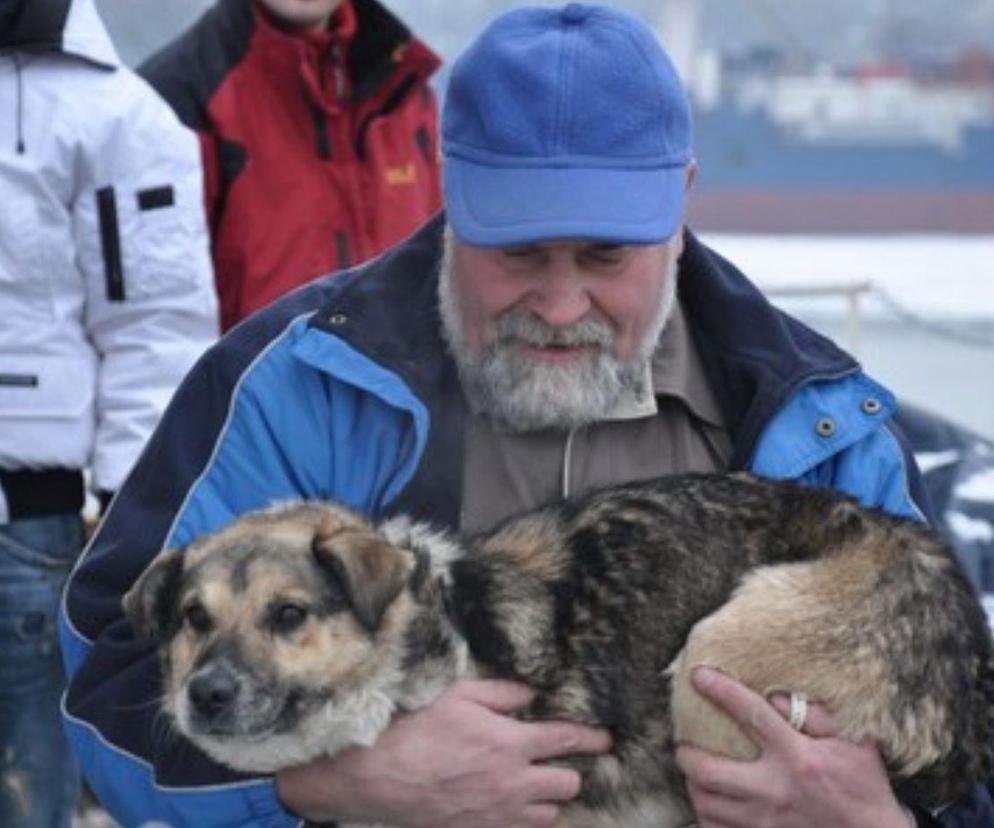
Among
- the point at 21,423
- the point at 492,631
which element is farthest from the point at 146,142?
the point at 492,631

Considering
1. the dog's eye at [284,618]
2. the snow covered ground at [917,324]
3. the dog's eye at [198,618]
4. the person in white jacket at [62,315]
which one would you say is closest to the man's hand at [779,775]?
the dog's eye at [284,618]

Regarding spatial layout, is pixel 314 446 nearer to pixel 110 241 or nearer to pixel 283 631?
pixel 283 631

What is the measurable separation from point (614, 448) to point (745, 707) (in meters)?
0.51

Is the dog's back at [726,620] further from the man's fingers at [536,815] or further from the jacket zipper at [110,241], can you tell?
the jacket zipper at [110,241]

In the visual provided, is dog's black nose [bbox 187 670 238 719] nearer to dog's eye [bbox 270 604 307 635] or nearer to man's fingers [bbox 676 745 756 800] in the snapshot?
dog's eye [bbox 270 604 307 635]

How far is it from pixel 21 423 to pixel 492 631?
1.56m

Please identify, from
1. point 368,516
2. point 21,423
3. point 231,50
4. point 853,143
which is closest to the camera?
point 368,516

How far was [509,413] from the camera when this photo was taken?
279 centimetres

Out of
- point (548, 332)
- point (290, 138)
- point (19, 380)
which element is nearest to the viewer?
point (548, 332)

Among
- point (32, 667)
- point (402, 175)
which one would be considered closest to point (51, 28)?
point (32, 667)

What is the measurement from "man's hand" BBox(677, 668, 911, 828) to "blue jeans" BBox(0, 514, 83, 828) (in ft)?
5.76

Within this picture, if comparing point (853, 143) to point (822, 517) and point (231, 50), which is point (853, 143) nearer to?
point (231, 50)

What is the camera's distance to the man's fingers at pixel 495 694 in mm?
2580

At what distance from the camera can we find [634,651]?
2.64m
